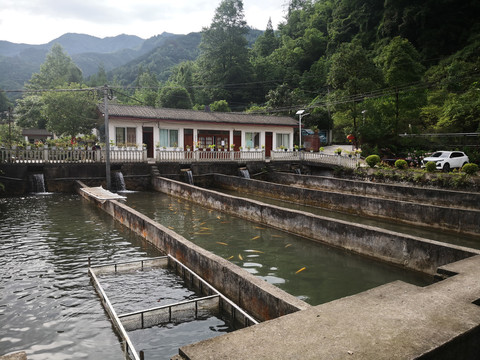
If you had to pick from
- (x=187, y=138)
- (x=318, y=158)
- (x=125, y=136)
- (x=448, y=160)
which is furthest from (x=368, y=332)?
(x=187, y=138)

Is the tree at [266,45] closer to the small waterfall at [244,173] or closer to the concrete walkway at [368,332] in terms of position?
the small waterfall at [244,173]

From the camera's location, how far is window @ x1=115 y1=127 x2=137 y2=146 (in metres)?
26.8

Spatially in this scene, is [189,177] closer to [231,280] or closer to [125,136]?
[125,136]

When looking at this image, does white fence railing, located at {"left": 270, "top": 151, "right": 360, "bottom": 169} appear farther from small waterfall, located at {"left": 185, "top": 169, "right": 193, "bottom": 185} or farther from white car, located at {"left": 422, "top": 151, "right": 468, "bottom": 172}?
small waterfall, located at {"left": 185, "top": 169, "right": 193, "bottom": 185}

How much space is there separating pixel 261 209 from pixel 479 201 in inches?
357

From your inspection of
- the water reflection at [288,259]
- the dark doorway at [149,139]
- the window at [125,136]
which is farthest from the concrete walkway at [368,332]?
the dark doorway at [149,139]

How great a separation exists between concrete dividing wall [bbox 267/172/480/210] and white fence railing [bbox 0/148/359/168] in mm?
4954

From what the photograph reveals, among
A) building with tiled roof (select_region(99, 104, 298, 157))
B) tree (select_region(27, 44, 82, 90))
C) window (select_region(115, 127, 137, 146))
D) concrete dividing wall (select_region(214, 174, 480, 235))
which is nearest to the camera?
concrete dividing wall (select_region(214, 174, 480, 235))

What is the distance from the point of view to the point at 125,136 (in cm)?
2714

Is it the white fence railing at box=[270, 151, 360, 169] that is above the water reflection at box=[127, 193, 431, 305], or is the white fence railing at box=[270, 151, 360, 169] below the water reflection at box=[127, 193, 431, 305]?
above

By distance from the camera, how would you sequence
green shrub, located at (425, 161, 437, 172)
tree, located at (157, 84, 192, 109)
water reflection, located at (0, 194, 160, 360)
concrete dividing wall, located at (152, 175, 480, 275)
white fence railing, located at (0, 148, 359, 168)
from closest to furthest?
water reflection, located at (0, 194, 160, 360) → concrete dividing wall, located at (152, 175, 480, 275) → white fence railing, located at (0, 148, 359, 168) → green shrub, located at (425, 161, 437, 172) → tree, located at (157, 84, 192, 109)

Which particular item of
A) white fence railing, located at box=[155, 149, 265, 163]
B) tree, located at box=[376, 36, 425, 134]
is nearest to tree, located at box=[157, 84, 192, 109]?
white fence railing, located at box=[155, 149, 265, 163]

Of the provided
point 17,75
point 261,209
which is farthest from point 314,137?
point 17,75

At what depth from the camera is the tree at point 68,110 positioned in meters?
31.2
